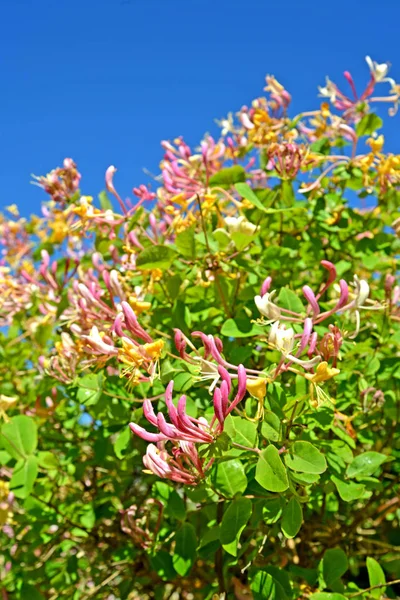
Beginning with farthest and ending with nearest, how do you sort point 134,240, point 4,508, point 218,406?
point 4,508
point 134,240
point 218,406

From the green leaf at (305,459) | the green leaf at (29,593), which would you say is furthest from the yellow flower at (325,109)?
the green leaf at (29,593)

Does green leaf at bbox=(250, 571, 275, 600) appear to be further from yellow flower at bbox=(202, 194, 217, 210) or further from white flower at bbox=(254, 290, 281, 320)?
yellow flower at bbox=(202, 194, 217, 210)

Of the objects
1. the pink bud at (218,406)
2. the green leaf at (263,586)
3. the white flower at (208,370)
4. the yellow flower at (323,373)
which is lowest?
the green leaf at (263,586)

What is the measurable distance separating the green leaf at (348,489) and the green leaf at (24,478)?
0.67 meters

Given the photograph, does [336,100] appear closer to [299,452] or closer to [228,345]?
Answer: [228,345]

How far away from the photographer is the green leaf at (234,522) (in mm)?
975

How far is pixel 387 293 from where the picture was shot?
138 cm

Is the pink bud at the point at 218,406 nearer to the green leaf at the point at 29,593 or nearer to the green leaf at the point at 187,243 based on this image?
the green leaf at the point at 187,243

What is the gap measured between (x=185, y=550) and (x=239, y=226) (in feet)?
2.16

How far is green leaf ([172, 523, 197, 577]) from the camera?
1.24 meters

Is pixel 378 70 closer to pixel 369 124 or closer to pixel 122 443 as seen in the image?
pixel 369 124


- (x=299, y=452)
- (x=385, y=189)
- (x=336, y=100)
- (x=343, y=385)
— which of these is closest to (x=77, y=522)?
(x=343, y=385)

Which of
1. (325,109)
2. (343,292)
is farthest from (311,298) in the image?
(325,109)

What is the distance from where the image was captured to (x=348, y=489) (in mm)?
1104
